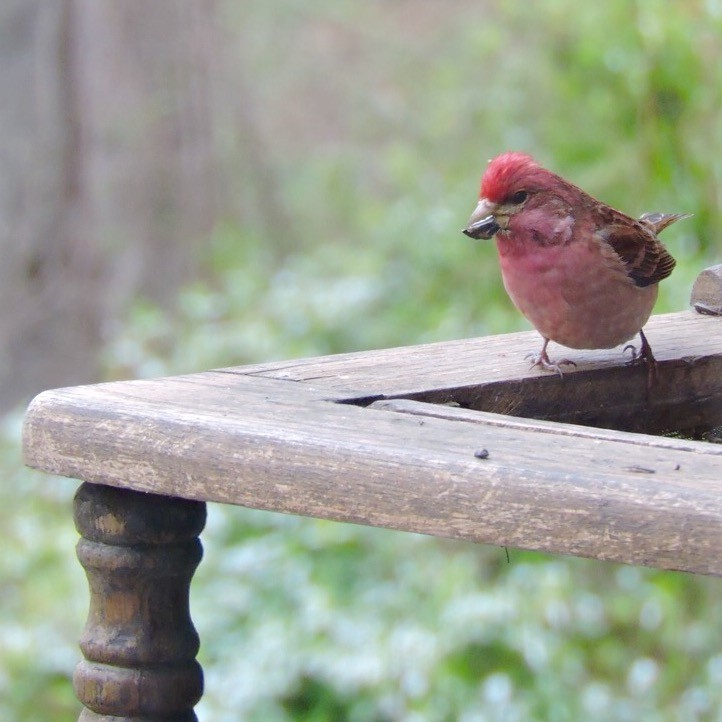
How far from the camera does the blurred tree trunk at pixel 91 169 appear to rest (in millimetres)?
7543

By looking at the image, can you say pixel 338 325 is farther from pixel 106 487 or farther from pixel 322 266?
pixel 106 487

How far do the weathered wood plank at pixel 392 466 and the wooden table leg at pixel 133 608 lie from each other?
10 cm

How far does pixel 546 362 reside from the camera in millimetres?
2436

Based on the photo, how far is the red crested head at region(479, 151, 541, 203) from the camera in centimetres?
277

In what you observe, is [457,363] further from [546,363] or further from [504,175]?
[504,175]

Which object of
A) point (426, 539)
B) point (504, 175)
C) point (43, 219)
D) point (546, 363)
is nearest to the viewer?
point (546, 363)

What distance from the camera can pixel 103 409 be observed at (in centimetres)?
192

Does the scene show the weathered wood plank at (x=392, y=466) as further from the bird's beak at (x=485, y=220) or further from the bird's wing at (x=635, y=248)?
the bird's wing at (x=635, y=248)

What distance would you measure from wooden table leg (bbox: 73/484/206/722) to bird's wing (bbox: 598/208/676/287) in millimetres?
1291

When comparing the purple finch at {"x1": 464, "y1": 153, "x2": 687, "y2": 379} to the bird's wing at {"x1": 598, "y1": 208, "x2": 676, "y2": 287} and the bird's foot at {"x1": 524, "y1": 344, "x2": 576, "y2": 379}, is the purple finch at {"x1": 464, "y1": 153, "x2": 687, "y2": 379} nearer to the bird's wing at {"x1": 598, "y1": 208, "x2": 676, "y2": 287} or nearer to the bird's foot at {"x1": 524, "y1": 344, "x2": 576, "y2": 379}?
the bird's wing at {"x1": 598, "y1": 208, "x2": 676, "y2": 287}

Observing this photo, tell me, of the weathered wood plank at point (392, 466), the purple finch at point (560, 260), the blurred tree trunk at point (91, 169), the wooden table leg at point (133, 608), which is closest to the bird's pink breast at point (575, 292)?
the purple finch at point (560, 260)

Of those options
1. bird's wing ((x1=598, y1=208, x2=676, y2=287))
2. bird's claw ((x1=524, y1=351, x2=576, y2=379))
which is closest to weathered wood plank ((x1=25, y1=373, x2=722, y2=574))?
bird's claw ((x1=524, y1=351, x2=576, y2=379))

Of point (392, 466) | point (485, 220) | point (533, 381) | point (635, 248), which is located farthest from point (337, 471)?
point (635, 248)

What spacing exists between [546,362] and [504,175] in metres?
0.49
